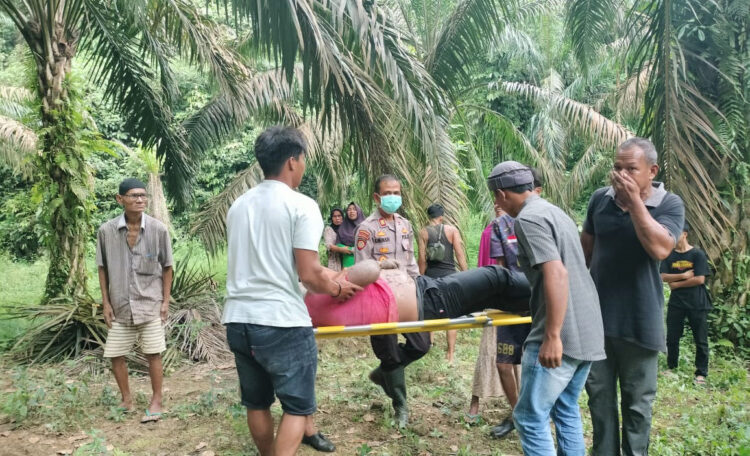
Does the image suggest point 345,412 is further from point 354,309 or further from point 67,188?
point 67,188

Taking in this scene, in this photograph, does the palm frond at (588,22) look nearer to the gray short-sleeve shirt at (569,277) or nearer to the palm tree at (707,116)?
the palm tree at (707,116)

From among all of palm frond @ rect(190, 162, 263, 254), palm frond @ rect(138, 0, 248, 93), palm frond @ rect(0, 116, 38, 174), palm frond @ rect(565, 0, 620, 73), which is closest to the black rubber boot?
palm frond @ rect(138, 0, 248, 93)

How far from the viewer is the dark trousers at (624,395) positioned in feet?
11.0

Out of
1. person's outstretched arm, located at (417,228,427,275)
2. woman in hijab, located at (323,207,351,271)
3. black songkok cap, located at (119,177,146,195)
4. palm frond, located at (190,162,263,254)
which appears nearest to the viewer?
black songkok cap, located at (119,177,146,195)

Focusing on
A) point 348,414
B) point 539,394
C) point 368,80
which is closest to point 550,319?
point 539,394

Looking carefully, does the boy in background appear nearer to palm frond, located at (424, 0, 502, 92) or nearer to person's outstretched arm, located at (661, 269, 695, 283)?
person's outstretched arm, located at (661, 269, 695, 283)

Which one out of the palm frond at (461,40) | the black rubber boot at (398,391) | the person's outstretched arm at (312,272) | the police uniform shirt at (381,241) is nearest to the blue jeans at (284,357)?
the person's outstretched arm at (312,272)

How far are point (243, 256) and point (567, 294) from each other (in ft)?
5.07

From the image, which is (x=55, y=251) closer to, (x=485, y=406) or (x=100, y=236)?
(x=100, y=236)

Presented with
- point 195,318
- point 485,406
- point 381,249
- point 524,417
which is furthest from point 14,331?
point 524,417

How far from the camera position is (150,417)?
480 centimetres

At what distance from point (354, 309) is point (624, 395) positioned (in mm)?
1556

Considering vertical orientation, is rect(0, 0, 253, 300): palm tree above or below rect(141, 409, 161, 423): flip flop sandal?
above

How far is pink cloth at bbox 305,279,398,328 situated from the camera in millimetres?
3801
